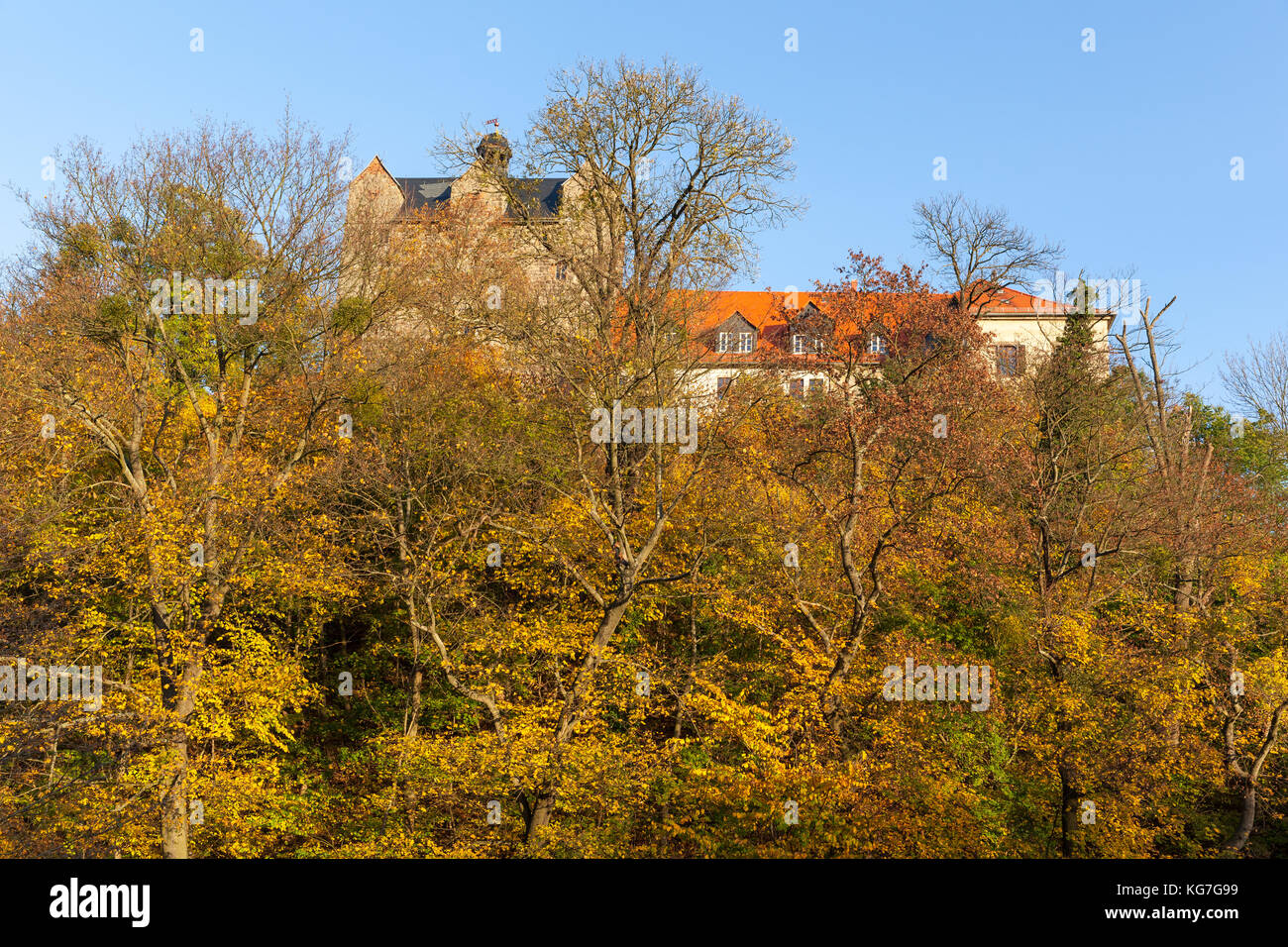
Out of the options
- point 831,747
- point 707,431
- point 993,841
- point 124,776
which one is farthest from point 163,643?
point 993,841
